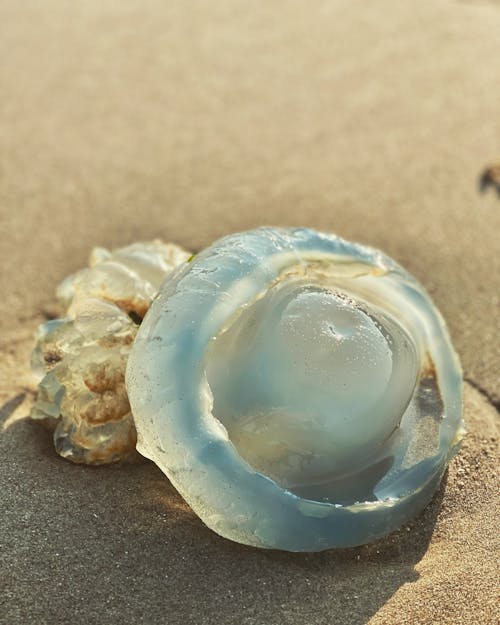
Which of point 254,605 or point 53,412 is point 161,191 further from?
point 254,605

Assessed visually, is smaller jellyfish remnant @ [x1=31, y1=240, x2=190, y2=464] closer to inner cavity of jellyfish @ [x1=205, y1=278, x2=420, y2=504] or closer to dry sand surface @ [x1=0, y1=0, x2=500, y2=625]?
dry sand surface @ [x1=0, y1=0, x2=500, y2=625]

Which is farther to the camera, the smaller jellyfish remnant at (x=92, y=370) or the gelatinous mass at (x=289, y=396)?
the smaller jellyfish remnant at (x=92, y=370)

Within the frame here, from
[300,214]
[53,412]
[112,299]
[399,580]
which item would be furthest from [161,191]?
[399,580]

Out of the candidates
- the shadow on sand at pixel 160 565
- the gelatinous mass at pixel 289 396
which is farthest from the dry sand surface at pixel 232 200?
the gelatinous mass at pixel 289 396

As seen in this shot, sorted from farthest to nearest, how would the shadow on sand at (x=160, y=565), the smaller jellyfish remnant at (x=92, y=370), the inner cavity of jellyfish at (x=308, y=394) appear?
the smaller jellyfish remnant at (x=92, y=370) < the inner cavity of jellyfish at (x=308, y=394) < the shadow on sand at (x=160, y=565)

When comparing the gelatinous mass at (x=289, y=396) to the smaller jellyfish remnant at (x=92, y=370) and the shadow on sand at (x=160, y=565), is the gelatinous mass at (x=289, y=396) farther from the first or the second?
the smaller jellyfish remnant at (x=92, y=370)

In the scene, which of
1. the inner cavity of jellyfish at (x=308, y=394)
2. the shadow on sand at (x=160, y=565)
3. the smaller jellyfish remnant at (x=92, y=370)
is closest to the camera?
the shadow on sand at (x=160, y=565)

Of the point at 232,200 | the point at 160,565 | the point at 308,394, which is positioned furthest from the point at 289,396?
the point at 232,200
